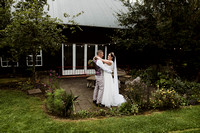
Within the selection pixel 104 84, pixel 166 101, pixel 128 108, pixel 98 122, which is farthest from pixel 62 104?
pixel 166 101

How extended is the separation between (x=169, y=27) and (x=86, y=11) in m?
7.29

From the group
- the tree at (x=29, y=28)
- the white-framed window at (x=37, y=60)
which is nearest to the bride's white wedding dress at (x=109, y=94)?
the tree at (x=29, y=28)

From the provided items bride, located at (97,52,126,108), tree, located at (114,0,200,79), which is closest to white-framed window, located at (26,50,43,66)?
tree, located at (114,0,200,79)

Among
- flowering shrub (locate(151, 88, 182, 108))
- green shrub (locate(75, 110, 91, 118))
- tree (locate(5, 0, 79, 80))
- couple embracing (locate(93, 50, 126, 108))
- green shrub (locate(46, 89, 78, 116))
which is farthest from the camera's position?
tree (locate(5, 0, 79, 80))

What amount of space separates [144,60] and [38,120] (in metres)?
10.7

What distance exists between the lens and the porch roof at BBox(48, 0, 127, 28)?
1164 centimetres

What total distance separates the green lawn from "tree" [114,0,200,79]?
13.8ft

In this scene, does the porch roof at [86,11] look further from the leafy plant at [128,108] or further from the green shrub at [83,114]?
the green shrub at [83,114]

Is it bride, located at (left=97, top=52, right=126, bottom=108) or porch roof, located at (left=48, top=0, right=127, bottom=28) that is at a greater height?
porch roof, located at (left=48, top=0, right=127, bottom=28)

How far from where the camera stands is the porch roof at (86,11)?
458 inches

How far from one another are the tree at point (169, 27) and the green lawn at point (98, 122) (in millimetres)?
4217

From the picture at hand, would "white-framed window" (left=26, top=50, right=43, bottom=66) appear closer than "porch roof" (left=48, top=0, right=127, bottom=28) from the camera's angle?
Yes

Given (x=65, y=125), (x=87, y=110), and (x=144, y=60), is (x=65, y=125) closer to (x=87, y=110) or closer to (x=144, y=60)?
(x=87, y=110)

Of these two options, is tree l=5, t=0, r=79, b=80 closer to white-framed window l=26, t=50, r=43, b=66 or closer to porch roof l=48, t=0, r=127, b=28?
white-framed window l=26, t=50, r=43, b=66
